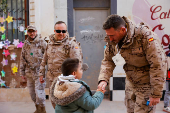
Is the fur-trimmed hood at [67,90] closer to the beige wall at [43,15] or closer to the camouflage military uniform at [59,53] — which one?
the camouflage military uniform at [59,53]

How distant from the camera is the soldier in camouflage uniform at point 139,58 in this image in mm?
2686

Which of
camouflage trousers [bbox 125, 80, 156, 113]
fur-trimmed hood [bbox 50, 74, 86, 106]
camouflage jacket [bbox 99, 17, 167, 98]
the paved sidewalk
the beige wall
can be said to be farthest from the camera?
the beige wall

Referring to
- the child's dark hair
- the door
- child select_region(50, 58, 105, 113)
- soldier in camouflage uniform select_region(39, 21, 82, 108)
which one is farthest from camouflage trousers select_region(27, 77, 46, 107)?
the child's dark hair

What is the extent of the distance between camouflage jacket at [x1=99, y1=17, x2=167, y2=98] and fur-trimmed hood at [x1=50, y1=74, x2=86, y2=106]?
2.40ft

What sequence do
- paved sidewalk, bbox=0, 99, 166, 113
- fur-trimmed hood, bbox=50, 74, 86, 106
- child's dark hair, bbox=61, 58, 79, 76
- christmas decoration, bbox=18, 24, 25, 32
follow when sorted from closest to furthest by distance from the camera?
fur-trimmed hood, bbox=50, 74, 86, 106
child's dark hair, bbox=61, 58, 79, 76
paved sidewalk, bbox=0, 99, 166, 113
christmas decoration, bbox=18, 24, 25, 32

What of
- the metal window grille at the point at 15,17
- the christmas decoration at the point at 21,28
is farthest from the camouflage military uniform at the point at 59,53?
the metal window grille at the point at 15,17

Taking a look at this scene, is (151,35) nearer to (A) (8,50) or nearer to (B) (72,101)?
(B) (72,101)

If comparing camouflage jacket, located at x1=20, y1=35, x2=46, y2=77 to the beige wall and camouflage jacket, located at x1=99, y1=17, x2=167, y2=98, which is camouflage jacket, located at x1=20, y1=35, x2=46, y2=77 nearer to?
the beige wall

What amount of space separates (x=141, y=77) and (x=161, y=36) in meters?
3.69

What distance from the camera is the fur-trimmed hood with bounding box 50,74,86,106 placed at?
2418 millimetres

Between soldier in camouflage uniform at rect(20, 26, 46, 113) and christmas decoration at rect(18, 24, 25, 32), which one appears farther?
christmas decoration at rect(18, 24, 25, 32)

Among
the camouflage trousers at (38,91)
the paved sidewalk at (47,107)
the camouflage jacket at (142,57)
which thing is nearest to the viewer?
the camouflage jacket at (142,57)

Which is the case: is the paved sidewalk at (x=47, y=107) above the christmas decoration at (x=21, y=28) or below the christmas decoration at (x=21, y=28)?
below

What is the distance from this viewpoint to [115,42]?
2941 mm
